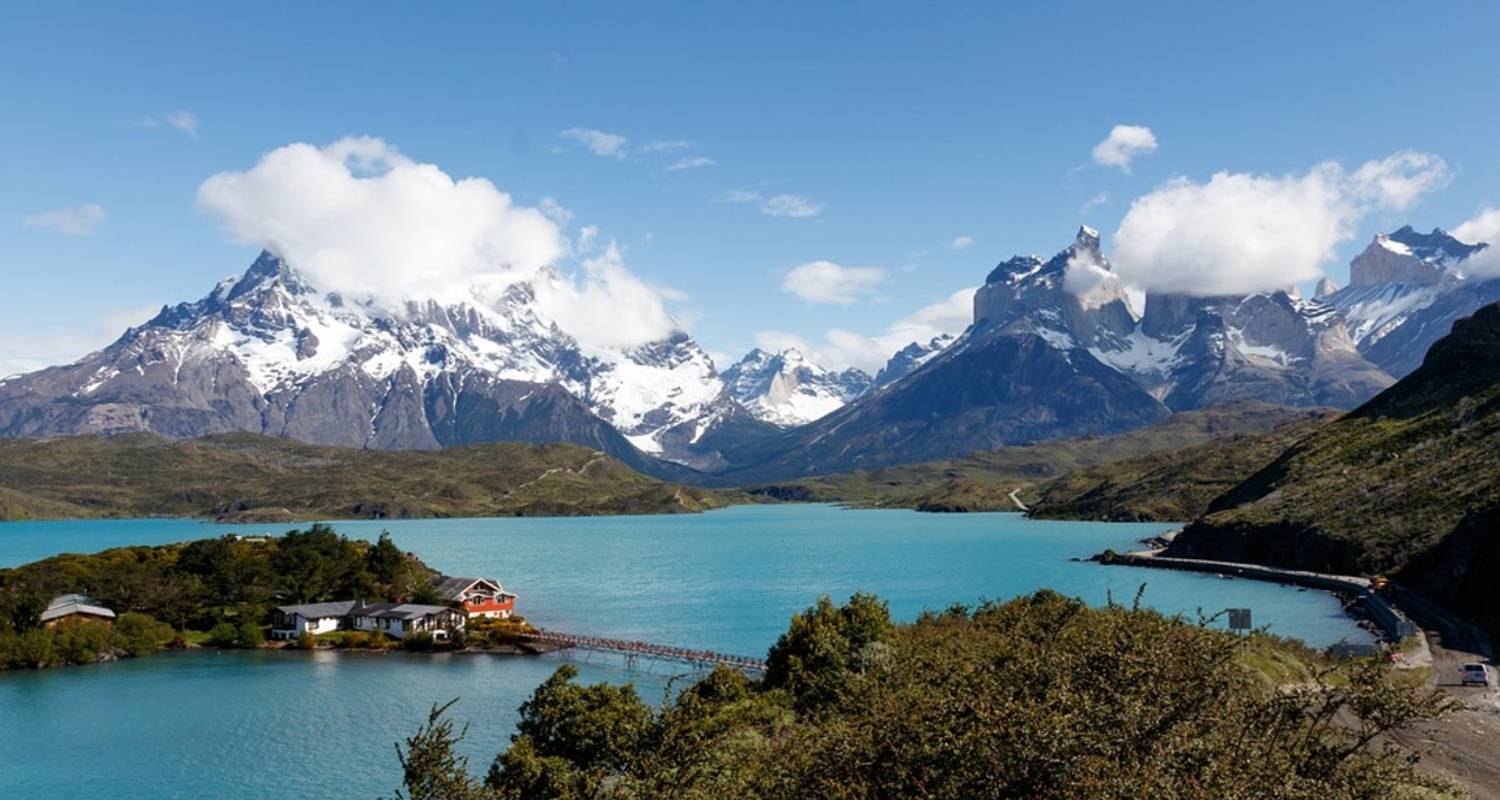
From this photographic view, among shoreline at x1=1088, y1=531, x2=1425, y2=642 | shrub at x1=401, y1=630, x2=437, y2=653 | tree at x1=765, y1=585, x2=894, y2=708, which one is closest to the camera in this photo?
tree at x1=765, y1=585, x2=894, y2=708

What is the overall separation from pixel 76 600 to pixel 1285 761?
124 m

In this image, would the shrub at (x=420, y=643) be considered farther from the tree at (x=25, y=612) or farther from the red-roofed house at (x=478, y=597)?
the tree at (x=25, y=612)

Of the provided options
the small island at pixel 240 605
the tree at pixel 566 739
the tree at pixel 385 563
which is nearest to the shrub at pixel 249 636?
the small island at pixel 240 605

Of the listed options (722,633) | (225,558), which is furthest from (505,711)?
(225,558)

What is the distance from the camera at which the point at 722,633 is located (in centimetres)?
11450

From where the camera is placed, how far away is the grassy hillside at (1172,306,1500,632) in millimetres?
103250

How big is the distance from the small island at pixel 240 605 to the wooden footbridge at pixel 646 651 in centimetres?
301

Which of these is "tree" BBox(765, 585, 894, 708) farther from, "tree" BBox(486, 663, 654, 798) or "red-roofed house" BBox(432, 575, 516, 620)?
"red-roofed house" BBox(432, 575, 516, 620)

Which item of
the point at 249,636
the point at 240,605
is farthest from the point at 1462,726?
the point at 240,605

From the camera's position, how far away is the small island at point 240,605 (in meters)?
103

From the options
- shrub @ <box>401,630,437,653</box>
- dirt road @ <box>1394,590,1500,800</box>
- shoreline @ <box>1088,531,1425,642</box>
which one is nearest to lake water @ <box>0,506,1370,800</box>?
shoreline @ <box>1088,531,1425,642</box>

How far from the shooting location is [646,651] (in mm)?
101125

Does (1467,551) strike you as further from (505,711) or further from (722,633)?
(505,711)

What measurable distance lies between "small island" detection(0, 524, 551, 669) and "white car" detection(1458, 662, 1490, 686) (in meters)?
81.8
